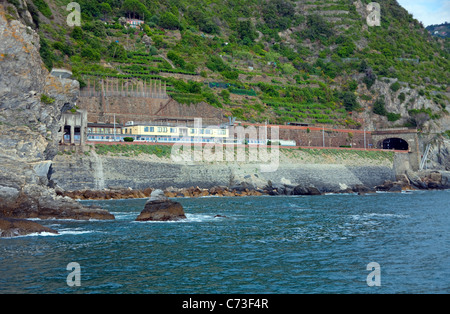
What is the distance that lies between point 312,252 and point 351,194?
45.7m

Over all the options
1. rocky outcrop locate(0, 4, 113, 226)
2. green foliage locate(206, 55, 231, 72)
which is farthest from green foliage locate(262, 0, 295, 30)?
rocky outcrop locate(0, 4, 113, 226)

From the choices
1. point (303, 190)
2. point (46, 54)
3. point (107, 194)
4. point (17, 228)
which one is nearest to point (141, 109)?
point (46, 54)

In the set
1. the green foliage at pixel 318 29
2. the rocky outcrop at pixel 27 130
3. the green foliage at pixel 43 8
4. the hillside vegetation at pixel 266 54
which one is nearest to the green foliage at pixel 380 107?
the hillside vegetation at pixel 266 54

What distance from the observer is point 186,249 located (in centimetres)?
2502

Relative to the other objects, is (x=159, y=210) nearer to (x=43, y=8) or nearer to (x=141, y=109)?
(x=141, y=109)

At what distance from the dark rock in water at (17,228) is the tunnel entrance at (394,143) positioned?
83.9 m

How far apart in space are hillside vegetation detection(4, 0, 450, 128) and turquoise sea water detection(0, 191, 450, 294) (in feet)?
210

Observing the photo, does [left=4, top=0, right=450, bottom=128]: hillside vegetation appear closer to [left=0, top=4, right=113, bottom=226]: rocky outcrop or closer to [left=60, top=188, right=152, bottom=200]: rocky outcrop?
[left=60, top=188, right=152, bottom=200]: rocky outcrop

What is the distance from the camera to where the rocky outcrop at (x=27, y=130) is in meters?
33.7

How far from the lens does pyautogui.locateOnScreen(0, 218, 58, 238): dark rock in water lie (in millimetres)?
28109

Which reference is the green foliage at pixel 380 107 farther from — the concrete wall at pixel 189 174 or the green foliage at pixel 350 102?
the concrete wall at pixel 189 174

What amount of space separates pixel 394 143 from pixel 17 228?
86.9 meters
